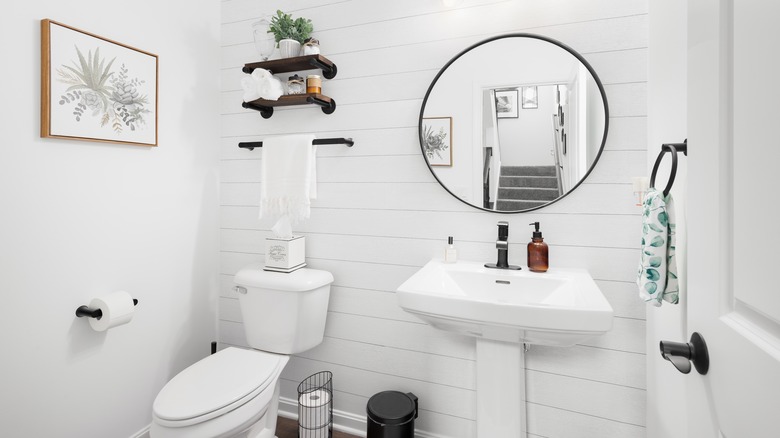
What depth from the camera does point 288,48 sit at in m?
1.85

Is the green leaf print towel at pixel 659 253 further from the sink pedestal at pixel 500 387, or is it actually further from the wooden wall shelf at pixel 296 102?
the wooden wall shelf at pixel 296 102

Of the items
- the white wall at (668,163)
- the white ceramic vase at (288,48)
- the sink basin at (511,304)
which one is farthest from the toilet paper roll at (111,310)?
the white wall at (668,163)

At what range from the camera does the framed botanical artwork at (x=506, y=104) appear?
1602mm

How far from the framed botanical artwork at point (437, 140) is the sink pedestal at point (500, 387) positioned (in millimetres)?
776

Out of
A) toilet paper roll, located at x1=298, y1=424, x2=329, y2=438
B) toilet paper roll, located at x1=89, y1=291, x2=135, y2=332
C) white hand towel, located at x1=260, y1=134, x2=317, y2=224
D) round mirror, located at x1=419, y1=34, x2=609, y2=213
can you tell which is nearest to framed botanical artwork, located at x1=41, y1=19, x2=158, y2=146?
white hand towel, located at x1=260, y1=134, x2=317, y2=224

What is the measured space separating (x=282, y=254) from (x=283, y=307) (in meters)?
0.25

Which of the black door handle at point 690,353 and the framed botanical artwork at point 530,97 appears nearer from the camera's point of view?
the black door handle at point 690,353

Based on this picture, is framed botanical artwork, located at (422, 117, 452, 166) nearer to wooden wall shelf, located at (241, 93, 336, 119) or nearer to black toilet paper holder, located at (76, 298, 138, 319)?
wooden wall shelf, located at (241, 93, 336, 119)

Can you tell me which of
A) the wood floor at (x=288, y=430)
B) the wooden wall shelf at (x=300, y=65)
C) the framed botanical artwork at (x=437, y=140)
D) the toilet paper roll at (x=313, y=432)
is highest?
the wooden wall shelf at (x=300, y=65)

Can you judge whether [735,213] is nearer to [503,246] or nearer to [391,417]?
[503,246]

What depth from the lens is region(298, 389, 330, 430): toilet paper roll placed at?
171 centimetres

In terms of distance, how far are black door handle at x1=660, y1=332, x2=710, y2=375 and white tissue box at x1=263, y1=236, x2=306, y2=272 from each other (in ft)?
4.94

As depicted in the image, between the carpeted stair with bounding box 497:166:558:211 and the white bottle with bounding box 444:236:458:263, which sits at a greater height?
the carpeted stair with bounding box 497:166:558:211

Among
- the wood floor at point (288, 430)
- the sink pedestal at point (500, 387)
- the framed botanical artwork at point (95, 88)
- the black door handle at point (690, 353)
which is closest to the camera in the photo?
the black door handle at point (690, 353)
